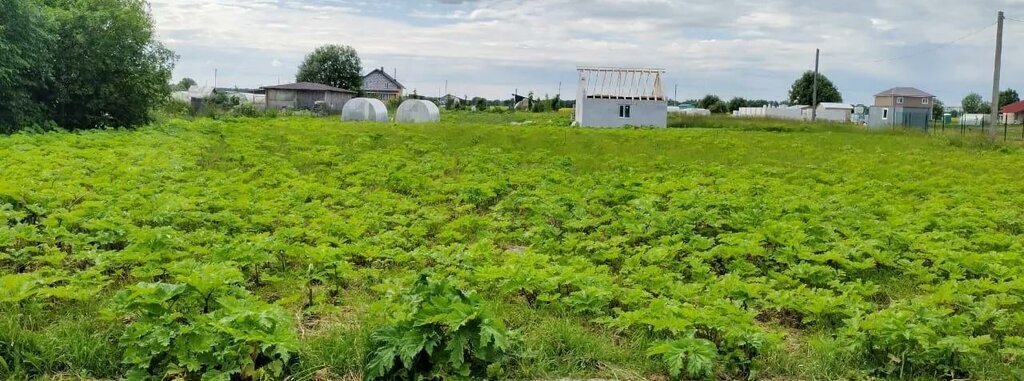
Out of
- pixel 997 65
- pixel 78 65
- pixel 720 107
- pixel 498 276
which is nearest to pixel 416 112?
pixel 78 65

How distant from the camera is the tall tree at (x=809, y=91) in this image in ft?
249

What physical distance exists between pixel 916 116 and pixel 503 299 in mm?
43393

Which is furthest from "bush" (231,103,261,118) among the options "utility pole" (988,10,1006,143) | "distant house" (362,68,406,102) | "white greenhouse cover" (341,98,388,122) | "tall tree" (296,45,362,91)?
"distant house" (362,68,406,102)

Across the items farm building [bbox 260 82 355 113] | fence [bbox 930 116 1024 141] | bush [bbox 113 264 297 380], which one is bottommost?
bush [bbox 113 264 297 380]

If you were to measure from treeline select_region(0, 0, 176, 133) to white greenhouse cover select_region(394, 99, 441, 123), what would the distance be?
477 inches

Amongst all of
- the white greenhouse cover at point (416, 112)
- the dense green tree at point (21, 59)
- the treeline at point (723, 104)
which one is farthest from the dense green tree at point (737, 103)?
the dense green tree at point (21, 59)

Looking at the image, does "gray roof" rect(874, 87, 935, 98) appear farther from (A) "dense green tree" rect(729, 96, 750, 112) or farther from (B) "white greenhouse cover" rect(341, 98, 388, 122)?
(B) "white greenhouse cover" rect(341, 98, 388, 122)

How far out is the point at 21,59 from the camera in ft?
54.1

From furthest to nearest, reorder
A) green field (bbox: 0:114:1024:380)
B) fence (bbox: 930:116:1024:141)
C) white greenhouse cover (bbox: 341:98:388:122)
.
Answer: white greenhouse cover (bbox: 341:98:388:122), fence (bbox: 930:116:1024:141), green field (bbox: 0:114:1024:380)

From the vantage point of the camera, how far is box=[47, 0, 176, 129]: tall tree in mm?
19391

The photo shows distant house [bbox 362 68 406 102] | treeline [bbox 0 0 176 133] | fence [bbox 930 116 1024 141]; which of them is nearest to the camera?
treeline [bbox 0 0 176 133]

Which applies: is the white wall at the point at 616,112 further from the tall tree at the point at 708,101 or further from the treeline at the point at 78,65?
the tall tree at the point at 708,101

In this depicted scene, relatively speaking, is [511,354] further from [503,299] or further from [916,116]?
[916,116]

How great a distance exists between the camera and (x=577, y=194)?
381 inches
